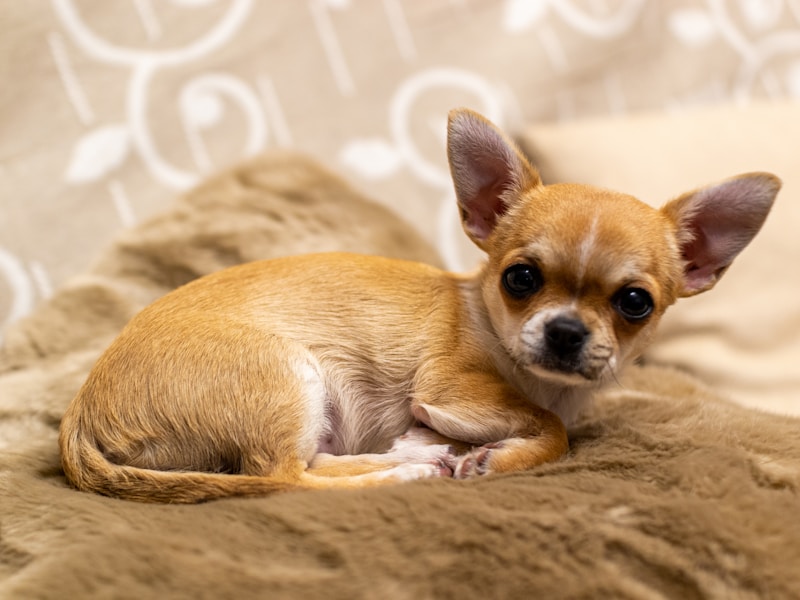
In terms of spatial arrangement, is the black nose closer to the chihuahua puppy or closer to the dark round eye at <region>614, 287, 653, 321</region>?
the chihuahua puppy

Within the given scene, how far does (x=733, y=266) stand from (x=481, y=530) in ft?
5.12

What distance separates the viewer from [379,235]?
7.11ft

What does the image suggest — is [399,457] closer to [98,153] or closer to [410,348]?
[410,348]

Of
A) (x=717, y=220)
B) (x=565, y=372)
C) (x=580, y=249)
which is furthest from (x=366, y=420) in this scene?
(x=717, y=220)

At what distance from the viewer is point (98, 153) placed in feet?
7.50

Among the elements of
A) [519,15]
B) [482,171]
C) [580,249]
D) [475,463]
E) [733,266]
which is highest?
[519,15]

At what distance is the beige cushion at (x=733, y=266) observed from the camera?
86.1 inches

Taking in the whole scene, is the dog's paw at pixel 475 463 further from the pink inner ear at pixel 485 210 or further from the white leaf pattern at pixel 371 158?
the white leaf pattern at pixel 371 158

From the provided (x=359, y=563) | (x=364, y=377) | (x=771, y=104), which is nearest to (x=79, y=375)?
(x=364, y=377)

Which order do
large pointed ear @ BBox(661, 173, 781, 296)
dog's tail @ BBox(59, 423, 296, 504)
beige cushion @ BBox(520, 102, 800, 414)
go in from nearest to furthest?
dog's tail @ BBox(59, 423, 296, 504) → large pointed ear @ BBox(661, 173, 781, 296) → beige cushion @ BBox(520, 102, 800, 414)

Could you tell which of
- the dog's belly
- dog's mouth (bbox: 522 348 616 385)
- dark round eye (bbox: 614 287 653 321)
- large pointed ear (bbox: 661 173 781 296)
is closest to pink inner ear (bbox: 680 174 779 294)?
large pointed ear (bbox: 661 173 781 296)

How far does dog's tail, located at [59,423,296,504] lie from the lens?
1.24 m

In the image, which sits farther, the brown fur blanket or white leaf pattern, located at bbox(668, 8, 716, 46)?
white leaf pattern, located at bbox(668, 8, 716, 46)

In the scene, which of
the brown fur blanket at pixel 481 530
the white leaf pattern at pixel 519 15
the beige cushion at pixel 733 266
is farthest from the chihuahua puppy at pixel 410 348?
the white leaf pattern at pixel 519 15
